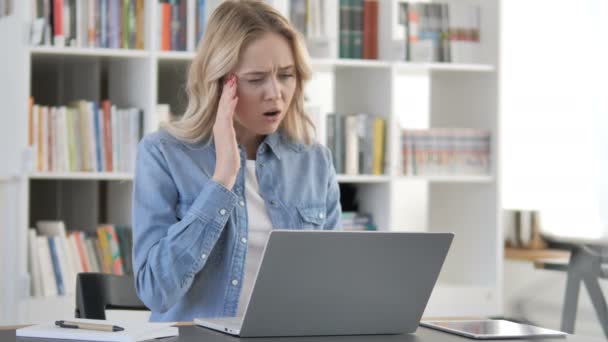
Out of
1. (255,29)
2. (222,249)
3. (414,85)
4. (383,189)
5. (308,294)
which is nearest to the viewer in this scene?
(308,294)

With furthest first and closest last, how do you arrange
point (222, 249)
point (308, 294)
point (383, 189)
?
1. point (383, 189)
2. point (222, 249)
3. point (308, 294)

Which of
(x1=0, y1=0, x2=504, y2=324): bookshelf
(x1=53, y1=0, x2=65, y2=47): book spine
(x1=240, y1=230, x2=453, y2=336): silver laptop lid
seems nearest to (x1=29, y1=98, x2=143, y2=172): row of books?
(x1=0, y1=0, x2=504, y2=324): bookshelf

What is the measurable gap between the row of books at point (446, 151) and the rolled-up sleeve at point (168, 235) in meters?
1.89

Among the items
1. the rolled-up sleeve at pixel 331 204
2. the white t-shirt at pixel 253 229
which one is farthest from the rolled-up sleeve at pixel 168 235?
the rolled-up sleeve at pixel 331 204

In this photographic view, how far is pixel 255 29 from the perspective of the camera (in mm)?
1748

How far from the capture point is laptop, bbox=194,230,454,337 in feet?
3.74

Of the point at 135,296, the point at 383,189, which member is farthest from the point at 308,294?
the point at 383,189

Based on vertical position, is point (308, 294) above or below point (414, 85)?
below

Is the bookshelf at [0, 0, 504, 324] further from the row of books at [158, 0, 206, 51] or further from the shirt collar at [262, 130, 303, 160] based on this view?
Result: the shirt collar at [262, 130, 303, 160]

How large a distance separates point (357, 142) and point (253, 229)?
165 centimetres

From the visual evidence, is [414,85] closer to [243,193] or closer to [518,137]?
[518,137]

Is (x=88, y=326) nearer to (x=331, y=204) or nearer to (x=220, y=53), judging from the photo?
(x=220, y=53)

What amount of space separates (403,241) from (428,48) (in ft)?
7.41

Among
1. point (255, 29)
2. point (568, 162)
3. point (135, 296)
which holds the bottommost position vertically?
point (135, 296)
